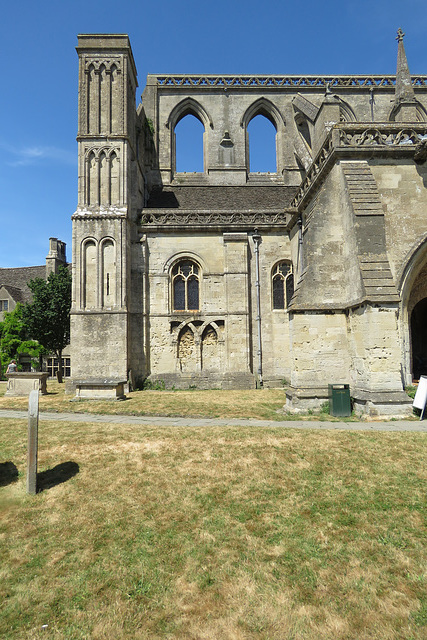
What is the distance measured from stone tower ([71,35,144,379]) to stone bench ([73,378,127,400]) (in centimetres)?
248

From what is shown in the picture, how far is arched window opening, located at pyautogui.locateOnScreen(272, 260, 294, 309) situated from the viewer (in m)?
17.6

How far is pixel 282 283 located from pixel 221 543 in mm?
14809

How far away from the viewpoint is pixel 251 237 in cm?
1767

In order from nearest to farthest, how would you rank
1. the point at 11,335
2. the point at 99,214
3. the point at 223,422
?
the point at 223,422 → the point at 99,214 → the point at 11,335

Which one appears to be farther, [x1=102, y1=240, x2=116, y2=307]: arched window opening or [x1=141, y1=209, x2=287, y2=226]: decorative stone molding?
[x1=141, y1=209, x2=287, y2=226]: decorative stone molding

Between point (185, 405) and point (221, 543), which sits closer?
point (221, 543)

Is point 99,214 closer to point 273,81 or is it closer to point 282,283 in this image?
point 282,283

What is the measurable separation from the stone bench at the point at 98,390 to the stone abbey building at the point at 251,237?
298mm

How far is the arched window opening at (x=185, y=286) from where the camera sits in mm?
17531

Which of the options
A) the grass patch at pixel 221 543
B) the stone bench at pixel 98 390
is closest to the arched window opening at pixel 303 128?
the stone bench at pixel 98 390

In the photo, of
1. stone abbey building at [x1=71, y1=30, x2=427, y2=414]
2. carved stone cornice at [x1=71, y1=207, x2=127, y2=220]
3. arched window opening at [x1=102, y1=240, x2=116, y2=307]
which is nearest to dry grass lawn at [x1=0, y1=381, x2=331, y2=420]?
stone abbey building at [x1=71, y1=30, x2=427, y2=414]

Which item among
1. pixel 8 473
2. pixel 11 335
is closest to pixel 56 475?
pixel 8 473

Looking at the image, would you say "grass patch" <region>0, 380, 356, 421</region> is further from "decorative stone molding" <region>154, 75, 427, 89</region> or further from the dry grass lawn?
"decorative stone molding" <region>154, 75, 427, 89</region>

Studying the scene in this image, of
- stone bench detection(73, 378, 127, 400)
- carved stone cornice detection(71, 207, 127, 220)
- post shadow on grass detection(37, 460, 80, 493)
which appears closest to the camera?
post shadow on grass detection(37, 460, 80, 493)
